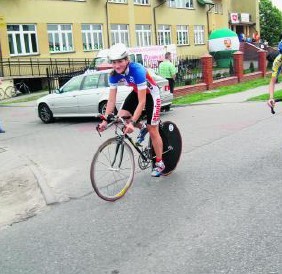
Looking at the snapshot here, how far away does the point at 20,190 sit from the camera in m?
6.88

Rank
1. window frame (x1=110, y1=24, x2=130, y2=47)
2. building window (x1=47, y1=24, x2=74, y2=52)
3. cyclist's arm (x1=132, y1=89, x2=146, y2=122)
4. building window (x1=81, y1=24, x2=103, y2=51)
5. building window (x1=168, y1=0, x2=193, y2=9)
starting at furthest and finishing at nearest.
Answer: building window (x1=168, y1=0, x2=193, y2=9), window frame (x1=110, y1=24, x2=130, y2=47), building window (x1=81, y1=24, x2=103, y2=51), building window (x1=47, y1=24, x2=74, y2=52), cyclist's arm (x1=132, y1=89, x2=146, y2=122)

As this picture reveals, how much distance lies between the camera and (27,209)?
19.6 ft

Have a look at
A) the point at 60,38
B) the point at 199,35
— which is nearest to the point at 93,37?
the point at 60,38

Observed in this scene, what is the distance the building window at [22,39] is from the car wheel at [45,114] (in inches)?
588

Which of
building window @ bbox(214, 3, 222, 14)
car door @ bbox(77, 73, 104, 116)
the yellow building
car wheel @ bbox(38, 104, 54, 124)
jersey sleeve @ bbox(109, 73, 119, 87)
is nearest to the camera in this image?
jersey sleeve @ bbox(109, 73, 119, 87)

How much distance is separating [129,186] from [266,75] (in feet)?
80.5

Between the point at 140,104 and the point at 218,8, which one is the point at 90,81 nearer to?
the point at 140,104

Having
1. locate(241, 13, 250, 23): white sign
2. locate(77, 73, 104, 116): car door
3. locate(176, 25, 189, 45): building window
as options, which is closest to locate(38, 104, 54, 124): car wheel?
locate(77, 73, 104, 116): car door

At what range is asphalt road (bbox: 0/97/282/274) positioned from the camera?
405cm

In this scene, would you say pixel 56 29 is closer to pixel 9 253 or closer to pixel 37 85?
pixel 37 85

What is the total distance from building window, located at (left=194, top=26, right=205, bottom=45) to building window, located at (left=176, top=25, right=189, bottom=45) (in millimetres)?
1803

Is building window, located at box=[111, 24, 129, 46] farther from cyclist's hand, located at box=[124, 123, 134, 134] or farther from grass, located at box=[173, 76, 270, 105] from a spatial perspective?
cyclist's hand, located at box=[124, 123, 134, 134]

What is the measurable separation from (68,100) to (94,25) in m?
21.6

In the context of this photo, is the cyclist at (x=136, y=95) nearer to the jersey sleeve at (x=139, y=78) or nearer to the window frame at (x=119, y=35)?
the jersey sleeve at (x=139, y=78)
